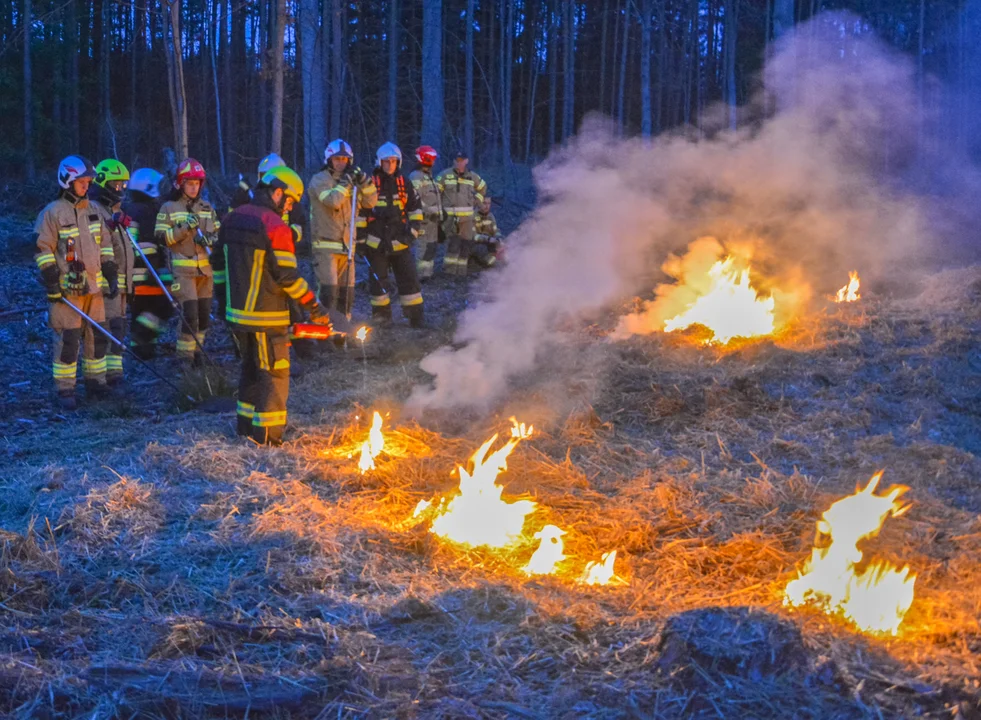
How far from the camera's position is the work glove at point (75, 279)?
807cm

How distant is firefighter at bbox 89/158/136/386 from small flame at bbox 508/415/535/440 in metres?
4.16

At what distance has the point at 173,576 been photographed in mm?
4484

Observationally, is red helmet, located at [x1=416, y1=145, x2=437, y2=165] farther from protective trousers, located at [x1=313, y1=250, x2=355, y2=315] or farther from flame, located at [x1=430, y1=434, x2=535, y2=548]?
flame, located at [x1=430, y1=434, x2=535, y2=548]

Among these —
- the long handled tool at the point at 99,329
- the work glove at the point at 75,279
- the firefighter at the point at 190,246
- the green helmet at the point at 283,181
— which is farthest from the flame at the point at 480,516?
the firefighter at the point at 190,246

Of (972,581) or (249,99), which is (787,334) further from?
(249,99)

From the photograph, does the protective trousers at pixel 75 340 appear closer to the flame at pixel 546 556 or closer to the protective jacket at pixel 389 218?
the protective jacket at pixel 389 218

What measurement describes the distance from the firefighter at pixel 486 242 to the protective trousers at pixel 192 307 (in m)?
5.18

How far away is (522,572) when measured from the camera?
15.2 feet

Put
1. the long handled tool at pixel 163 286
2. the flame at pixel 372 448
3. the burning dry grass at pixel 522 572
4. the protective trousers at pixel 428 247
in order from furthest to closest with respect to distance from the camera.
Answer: the protective trousers at pixel 428 247
the long handled tool at pixel 163 286
the flame at pixel 372 448
the burning dry grass at pixel 522 572

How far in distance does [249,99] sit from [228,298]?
27.9 m

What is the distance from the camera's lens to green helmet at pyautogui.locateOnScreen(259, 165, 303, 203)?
6.64m

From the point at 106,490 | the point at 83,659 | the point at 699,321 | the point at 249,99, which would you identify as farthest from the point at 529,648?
the point at 249,99

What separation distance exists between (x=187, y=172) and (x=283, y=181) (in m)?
2.78

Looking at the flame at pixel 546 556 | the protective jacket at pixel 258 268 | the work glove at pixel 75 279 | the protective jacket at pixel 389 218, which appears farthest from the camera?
the protective jacket at pixel 389 218
